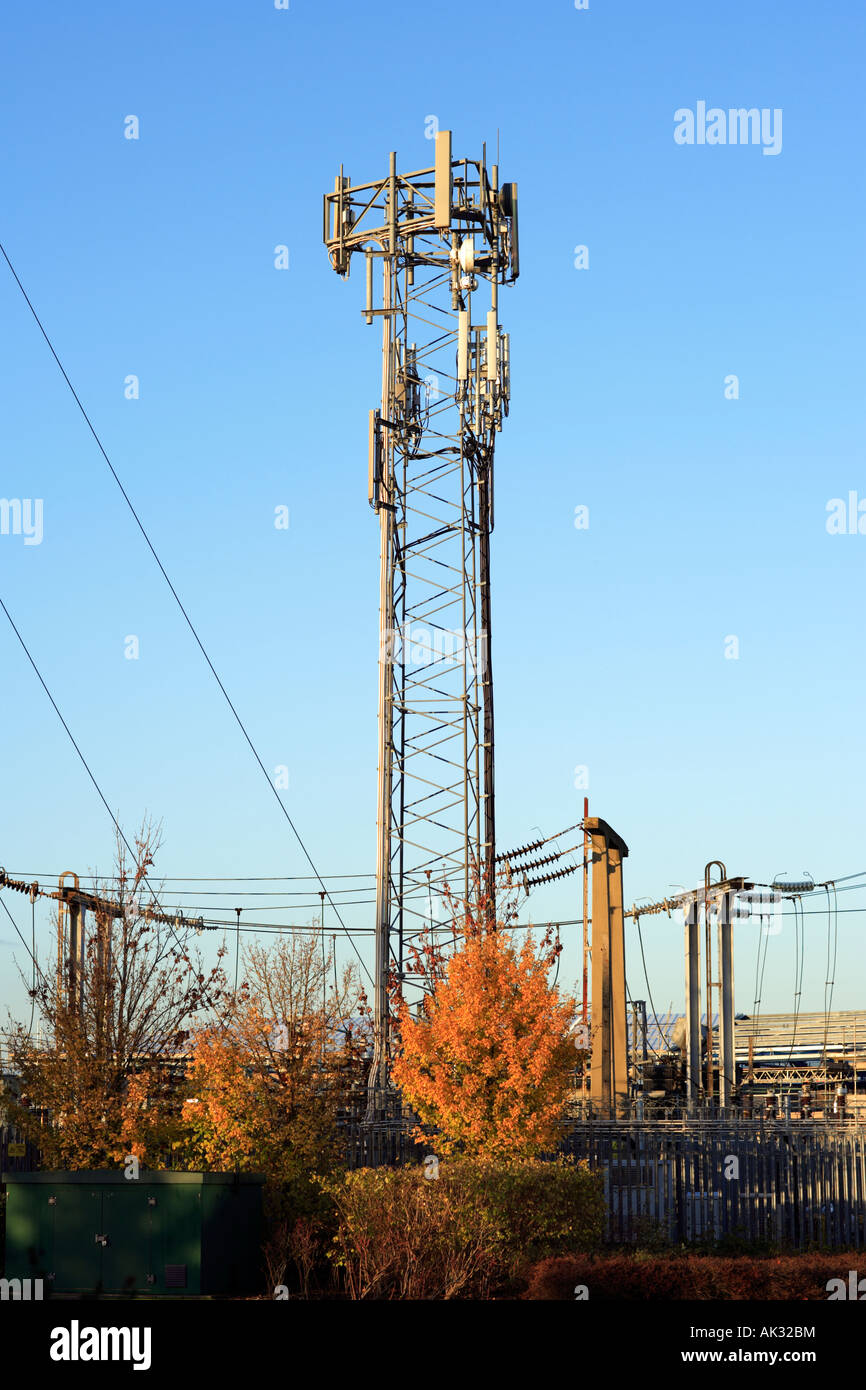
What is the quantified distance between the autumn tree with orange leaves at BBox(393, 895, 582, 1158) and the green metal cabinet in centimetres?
393

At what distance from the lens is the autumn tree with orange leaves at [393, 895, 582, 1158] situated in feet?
82.8

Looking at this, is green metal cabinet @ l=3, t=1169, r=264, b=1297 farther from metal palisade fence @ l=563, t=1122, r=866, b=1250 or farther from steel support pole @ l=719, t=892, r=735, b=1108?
steel support pole @ l=719, t=892, r=735, b=1108

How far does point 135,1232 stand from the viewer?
Result: 22.3 meters

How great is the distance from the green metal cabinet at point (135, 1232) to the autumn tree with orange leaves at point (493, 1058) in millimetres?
3932

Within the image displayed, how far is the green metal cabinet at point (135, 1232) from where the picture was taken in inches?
869

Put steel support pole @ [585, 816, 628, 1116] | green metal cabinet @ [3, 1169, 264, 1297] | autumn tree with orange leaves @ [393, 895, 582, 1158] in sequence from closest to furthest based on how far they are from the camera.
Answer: green metal cabinet @ [3, 1169, 264, 1297] → autumn tree with orange leaves @ [393, 895, 582, 1158] → steel support pole @ [585, 816, 628, 1116]

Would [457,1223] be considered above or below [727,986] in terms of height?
below

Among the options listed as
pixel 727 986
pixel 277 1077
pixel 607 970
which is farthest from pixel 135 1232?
pixel 727 986

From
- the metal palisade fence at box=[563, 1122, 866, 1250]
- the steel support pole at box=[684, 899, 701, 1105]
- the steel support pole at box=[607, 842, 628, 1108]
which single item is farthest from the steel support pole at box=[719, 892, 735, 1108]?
the metal palisade fence at box=[563, 1122, 866, 1250]

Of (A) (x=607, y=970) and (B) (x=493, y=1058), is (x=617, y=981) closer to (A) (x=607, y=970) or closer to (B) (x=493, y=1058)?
(A) (x=607, y=970)

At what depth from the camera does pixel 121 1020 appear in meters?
28.6

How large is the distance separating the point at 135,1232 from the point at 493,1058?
6.40 meters

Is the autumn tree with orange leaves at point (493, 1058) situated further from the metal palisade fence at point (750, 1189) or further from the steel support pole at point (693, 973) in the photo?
the steel support pole at point (693, 973)
